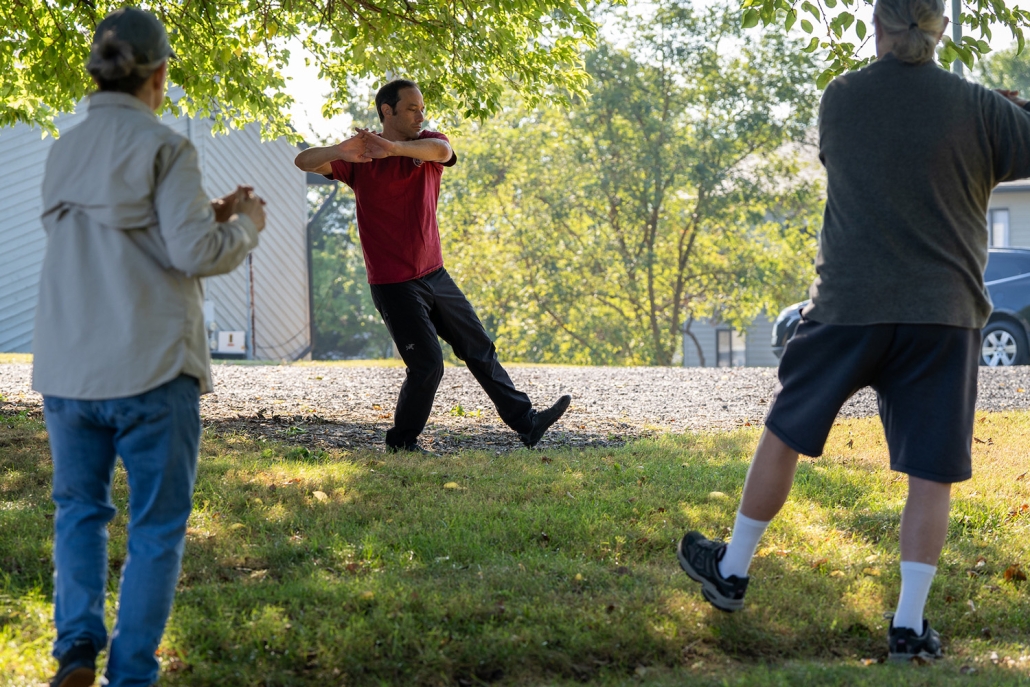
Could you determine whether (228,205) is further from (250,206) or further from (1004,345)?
(1004,345)

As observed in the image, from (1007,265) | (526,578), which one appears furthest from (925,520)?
(1007,265)

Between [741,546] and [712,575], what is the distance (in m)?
0.16

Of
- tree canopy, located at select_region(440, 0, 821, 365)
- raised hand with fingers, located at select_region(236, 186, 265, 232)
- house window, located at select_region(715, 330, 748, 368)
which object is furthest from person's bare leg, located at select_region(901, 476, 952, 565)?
house window, located at select_region(715, 330, 748, 368)

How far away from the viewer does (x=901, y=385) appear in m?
3.39

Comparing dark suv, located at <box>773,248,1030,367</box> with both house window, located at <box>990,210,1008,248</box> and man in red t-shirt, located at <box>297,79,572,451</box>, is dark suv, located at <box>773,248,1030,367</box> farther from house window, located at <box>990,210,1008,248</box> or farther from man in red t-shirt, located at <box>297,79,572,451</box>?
house window, located at <box>990,210,1008,248</box>

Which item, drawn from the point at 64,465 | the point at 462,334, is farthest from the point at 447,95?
the point at 64,465

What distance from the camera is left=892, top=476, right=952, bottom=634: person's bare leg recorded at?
3.43 metres

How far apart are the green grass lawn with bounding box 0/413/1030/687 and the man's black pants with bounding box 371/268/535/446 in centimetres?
43

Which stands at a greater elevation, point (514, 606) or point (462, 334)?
point (462, 334)

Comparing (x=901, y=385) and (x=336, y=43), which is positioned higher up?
(x=336, y=43)

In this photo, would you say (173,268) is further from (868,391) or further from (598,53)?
(598,53)

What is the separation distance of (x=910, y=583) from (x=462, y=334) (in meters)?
3.49

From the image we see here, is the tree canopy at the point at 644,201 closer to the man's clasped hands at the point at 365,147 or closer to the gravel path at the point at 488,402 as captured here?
the gravel path at the point at 488,402

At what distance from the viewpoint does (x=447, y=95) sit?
8.97 metres
